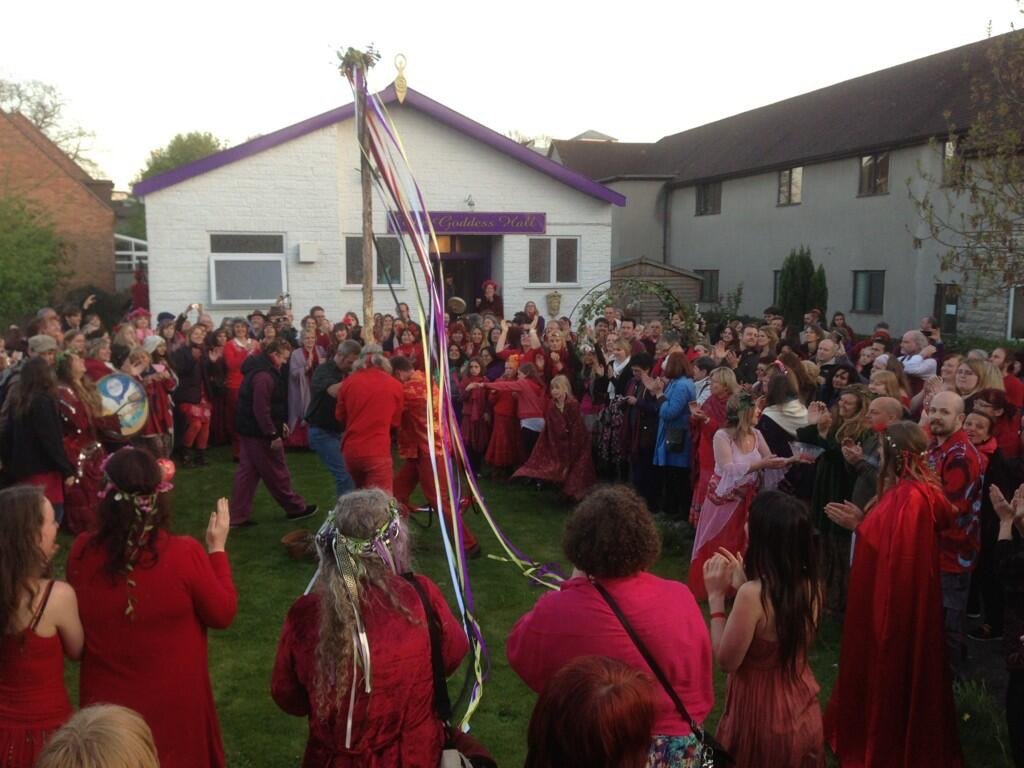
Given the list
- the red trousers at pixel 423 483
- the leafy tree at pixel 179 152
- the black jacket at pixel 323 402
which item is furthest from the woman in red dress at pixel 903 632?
the leafy tree at pixel 179 152

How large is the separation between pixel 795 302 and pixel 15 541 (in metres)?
23.1

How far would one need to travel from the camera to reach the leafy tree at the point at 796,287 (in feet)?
79.0

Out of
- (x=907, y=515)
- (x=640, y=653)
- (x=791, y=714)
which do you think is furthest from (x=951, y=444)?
(x=640, y=653)

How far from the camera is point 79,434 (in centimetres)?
720

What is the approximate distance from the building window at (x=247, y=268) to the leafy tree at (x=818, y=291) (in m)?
13.8

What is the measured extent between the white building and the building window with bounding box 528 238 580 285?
0.03m

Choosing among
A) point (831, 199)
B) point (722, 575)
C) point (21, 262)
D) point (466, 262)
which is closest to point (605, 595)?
point (722, 575)

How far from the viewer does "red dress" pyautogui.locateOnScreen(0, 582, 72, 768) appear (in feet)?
10.4

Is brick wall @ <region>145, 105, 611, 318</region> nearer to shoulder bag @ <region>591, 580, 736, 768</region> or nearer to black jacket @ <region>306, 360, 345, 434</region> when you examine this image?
black jacket @ <region>306, 360, 345, 434</region>

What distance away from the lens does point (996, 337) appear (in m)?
19.7

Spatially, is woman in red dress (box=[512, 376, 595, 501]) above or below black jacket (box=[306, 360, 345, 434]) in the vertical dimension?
below

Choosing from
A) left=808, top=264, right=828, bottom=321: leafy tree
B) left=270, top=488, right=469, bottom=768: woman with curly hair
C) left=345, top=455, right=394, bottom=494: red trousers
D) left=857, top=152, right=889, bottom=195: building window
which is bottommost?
left=345, top=455, right=394, bottom=494: red trousers

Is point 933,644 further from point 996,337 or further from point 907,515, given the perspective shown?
point 996,337

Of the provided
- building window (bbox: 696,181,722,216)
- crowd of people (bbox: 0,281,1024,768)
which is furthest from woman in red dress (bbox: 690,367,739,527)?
building window (bbox: 696,181,722,216)
